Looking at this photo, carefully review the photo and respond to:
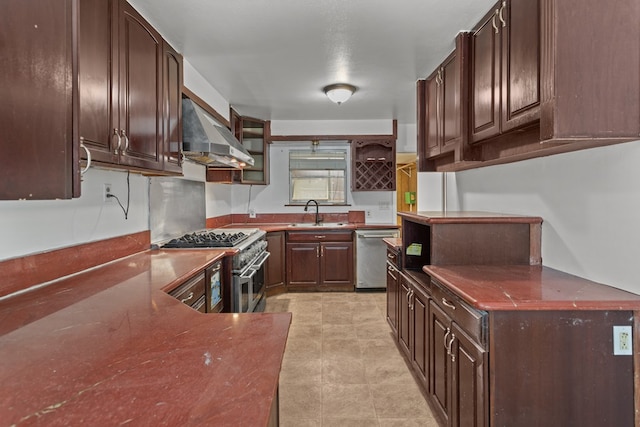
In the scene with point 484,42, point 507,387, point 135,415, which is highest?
point 484,42

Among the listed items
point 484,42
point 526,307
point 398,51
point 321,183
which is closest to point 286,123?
point 321,183

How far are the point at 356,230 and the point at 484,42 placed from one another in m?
2.91

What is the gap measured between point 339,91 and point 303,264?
2324 millimetres

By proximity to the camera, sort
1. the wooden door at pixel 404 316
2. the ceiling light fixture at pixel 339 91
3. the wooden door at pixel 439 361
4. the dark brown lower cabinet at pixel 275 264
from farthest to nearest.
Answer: the dark brown lower cabinet at pixel 275 264 → the ceiling light fixture at pixel 339 91 → the wooden door at pixel 404 316 → the wooden door at pixel 439 361

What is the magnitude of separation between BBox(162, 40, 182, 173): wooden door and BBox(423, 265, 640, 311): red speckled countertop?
186 centimetres

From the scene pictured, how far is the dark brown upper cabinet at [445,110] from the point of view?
7.43 feet

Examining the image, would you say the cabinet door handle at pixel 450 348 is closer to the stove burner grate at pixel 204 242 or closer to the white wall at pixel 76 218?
the stove burner grate at pixel 204 242

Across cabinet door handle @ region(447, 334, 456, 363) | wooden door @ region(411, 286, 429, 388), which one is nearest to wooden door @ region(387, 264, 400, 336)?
wooden door @ region(411, 286, 429, 388)

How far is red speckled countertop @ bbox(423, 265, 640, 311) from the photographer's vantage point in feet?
4.38

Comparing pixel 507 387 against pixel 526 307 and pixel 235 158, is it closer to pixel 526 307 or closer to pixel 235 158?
pixel 526 307

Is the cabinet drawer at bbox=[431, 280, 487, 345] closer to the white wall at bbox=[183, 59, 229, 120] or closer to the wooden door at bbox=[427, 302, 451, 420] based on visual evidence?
the wooden door at bbox=[427, 302, 451, 420]

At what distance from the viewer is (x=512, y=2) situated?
174cm

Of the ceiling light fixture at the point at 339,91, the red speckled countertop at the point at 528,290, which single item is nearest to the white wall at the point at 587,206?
the red speckled countertop at the point at 528,290

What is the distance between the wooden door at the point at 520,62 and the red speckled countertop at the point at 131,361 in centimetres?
144
